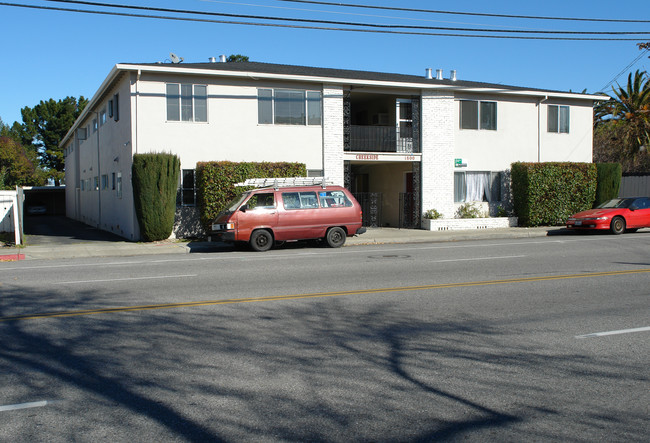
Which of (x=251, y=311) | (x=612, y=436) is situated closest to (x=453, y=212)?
(x=251, y=311)

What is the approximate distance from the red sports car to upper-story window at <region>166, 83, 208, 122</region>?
13.9 meters

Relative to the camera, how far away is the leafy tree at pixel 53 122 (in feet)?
232

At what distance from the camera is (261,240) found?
17.1 metres

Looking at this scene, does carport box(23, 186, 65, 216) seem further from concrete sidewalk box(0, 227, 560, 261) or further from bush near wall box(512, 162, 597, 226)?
bush near wall box(512, 162, 597, 226)

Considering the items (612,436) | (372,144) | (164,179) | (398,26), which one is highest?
(398,26)

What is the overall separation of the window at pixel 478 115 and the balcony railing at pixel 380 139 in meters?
2.48

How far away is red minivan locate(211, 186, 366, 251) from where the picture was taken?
1681cm

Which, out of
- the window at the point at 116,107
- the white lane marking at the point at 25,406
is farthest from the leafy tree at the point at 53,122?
the white lane marking at the point at 25,406

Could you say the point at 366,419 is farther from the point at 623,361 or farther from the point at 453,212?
the point at 453,212

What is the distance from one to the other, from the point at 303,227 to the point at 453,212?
9.79 metres

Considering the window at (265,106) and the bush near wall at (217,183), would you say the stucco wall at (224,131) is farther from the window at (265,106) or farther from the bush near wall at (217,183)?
the bush near wall at (217,183)

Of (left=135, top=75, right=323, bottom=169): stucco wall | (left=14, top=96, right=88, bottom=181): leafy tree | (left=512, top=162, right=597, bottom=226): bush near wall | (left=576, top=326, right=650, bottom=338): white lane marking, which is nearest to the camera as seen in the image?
(left=576, top=326, right=650, bottom=338): white lane marking

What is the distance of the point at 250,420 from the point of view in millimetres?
4367

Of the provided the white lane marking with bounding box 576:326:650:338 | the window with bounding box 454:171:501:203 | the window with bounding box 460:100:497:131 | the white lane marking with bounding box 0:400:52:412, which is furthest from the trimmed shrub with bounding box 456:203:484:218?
the white lane marking with bounding box 0:400:52:412
